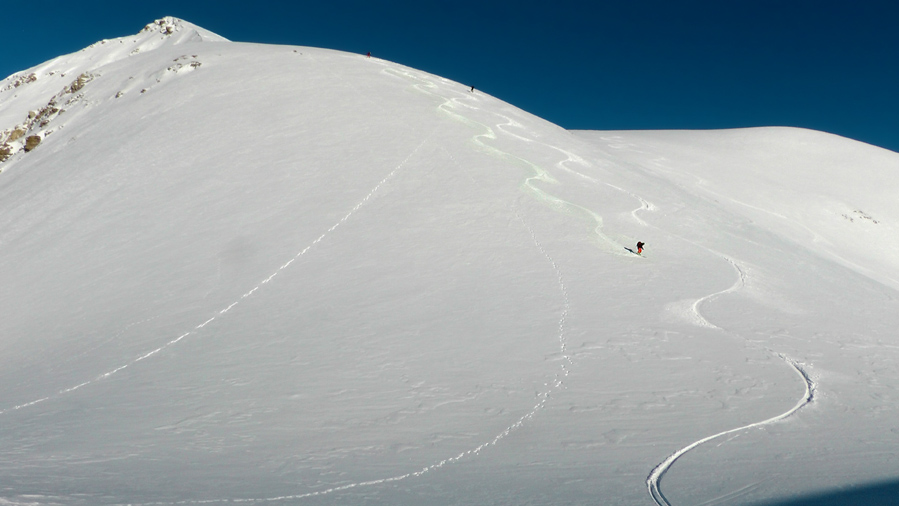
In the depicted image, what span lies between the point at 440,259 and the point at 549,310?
3.12m

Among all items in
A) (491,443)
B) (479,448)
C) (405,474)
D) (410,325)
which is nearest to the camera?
(405,474)

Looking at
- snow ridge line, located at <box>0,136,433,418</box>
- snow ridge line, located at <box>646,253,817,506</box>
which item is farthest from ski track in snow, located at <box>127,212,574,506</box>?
snow ridge line, located at <box>0,136,433,418</box>

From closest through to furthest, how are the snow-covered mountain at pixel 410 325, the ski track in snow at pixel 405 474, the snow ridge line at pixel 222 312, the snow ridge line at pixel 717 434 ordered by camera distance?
1. the snow ridge line at pixel 717 434
2. the ski track in snow at pixel 405 474
3. the snow-covered mountain at pixel 410 325
4. the snow ridge line at pixel 222 312

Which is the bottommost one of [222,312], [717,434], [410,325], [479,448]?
[717,434]

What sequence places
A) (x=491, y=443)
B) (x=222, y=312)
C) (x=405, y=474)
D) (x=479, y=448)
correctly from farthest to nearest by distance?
(x=222, y=312)
(x=491, y=443)
(x=479, y=448)
(x=405, y=474)

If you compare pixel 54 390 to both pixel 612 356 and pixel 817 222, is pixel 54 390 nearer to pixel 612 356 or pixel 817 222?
pixel 612 356

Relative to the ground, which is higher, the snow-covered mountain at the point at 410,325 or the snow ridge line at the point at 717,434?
the snow-covered mountain at the point at 410,325

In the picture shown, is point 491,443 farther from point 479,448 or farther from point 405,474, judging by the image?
point 405,474

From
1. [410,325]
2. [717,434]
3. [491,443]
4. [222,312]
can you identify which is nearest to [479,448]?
[491,443]

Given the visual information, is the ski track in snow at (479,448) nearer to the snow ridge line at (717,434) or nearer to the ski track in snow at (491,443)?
the ski track in snow at (491,443)

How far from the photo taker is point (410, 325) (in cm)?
1030

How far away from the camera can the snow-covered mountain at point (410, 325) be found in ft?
20.1

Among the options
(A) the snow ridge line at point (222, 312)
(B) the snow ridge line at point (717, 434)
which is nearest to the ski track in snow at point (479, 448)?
(B) the snow ridge line at point (717, 434)

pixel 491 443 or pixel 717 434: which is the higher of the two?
pixel 491 443
